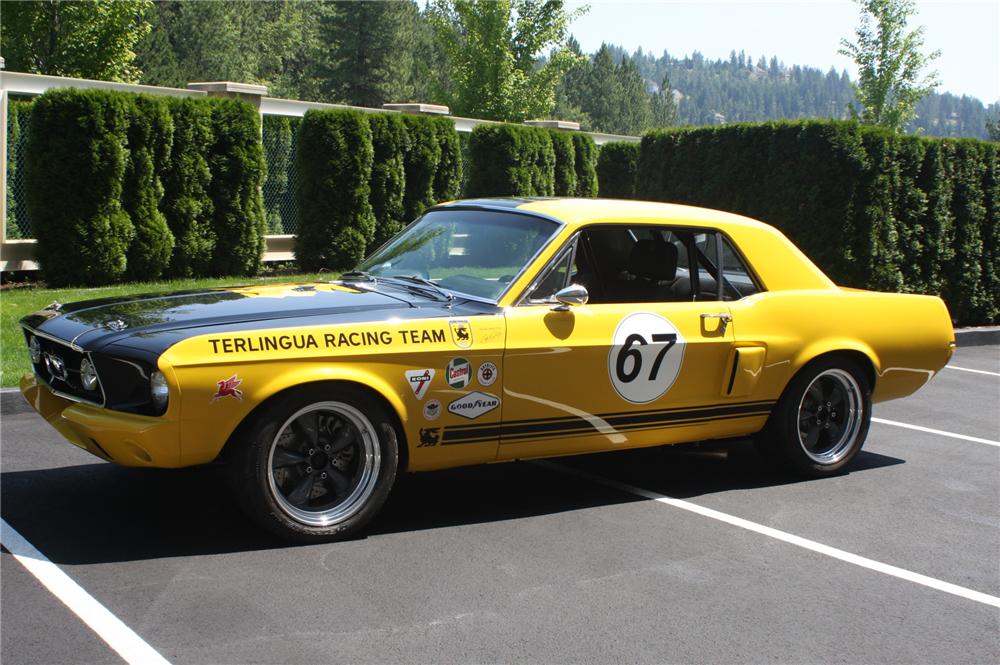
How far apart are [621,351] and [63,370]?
285cm

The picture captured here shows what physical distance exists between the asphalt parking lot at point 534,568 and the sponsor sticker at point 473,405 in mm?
604

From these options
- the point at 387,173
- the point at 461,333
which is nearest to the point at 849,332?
the point at 461,333

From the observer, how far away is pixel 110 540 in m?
4.88

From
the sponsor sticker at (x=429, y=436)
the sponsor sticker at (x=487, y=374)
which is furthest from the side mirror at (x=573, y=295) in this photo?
the sponsor sticker at (x=429, y=436)

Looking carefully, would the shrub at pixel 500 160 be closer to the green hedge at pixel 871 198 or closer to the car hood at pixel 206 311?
the green hedge at pixel 871 198

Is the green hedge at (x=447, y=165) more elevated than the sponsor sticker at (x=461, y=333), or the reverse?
the green hedge at (x=447, y=165)

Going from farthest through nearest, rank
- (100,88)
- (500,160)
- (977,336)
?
(500,160), (977,336), (100,88)

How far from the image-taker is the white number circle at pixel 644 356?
18.7ft

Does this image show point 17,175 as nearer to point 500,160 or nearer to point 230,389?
point 500,160

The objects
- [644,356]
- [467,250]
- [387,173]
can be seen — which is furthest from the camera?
[387,173]

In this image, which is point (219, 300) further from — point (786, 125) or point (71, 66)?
point (71, 66)

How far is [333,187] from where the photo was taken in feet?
48.2

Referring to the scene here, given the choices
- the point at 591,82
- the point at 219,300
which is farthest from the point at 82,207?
the point at 591,82

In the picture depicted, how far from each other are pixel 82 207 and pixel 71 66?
17.2 metres
